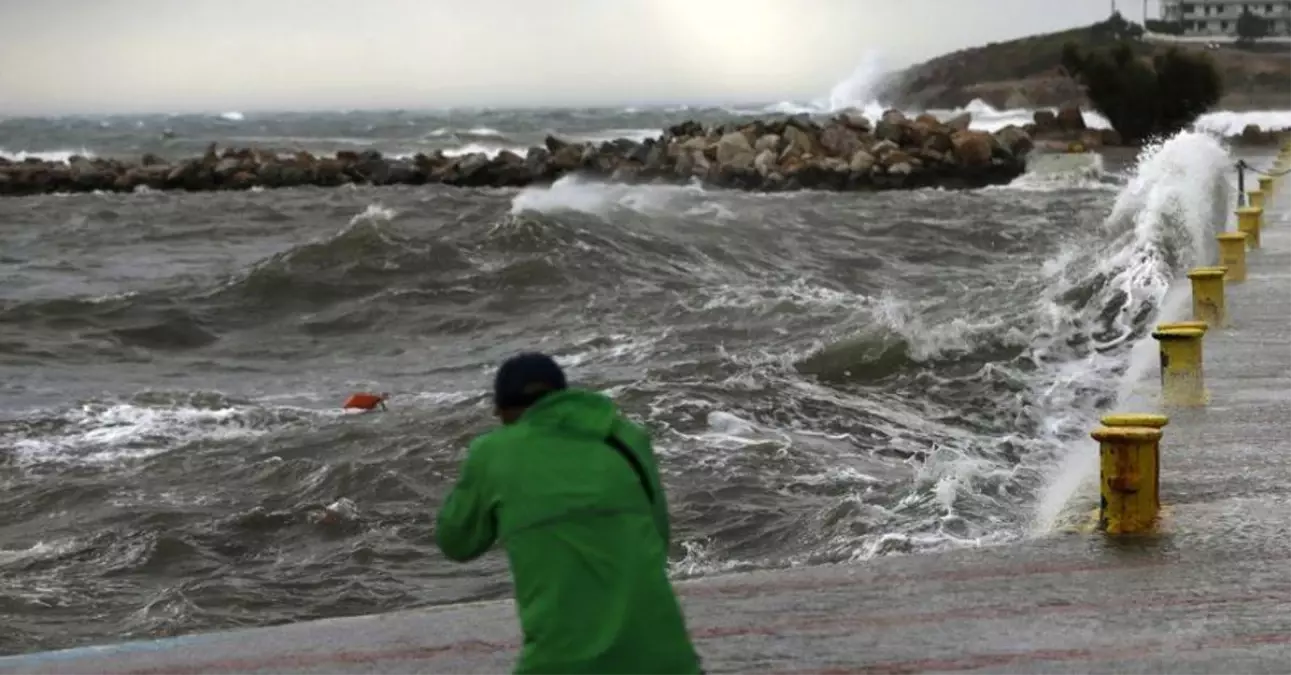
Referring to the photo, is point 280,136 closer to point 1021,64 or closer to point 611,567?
point 1021,64

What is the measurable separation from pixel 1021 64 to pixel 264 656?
116 metres

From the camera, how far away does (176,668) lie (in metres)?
5.63

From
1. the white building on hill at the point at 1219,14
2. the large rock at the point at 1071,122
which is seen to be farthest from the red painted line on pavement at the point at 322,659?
the white building on hill at the point at 1219,14

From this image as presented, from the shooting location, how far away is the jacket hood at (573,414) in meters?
3.62

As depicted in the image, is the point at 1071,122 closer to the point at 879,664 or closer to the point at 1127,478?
the point at 1127,478

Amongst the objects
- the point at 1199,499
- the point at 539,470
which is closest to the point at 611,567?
the point at 539,470

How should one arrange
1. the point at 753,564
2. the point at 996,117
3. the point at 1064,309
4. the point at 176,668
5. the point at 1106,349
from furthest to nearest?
the point at 996,117 < the point at 1064,309 < the point at 1106,349 < the point at 753,564 < the point at 176,668

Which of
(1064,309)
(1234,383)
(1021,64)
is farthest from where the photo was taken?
(1021,64)

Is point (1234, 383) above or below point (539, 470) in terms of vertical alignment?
below

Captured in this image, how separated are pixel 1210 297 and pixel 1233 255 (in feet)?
7.09

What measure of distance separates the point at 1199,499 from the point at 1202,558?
0.95m

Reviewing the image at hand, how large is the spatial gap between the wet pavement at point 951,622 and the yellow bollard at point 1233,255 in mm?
6902

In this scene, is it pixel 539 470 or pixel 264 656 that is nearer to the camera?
pixel 539 470

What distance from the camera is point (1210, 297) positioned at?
38.5 ft
